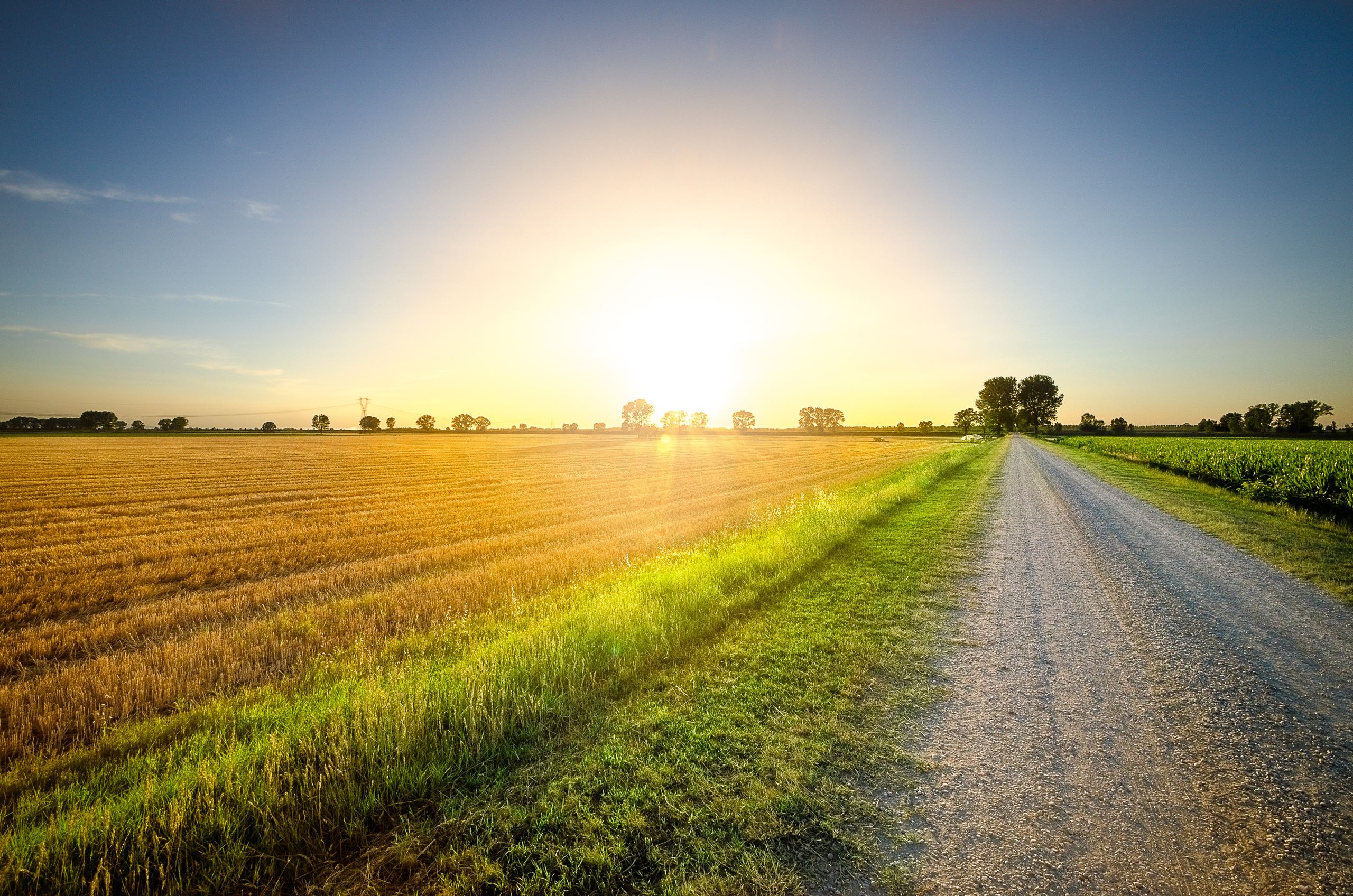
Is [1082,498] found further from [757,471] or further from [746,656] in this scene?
[757,471]

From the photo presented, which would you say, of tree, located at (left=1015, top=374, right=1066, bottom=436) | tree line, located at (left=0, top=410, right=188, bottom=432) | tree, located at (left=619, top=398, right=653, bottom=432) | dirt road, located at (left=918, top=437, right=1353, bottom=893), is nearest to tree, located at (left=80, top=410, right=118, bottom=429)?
tree line, located at (left=0, top=410, right=188, bottom=432)

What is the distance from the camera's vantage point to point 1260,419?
114438mm

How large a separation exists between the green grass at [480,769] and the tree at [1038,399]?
530ft

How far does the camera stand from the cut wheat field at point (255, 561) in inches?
274

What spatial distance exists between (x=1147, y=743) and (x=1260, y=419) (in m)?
167

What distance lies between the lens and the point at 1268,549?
36.6 ft

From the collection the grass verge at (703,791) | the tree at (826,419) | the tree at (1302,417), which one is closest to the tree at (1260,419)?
the tree at (1302,417)

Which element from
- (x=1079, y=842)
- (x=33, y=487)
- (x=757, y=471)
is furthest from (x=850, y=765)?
(x=33, y=487)

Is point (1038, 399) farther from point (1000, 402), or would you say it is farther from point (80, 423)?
point (80, 423)

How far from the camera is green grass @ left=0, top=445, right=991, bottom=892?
10.7 feet

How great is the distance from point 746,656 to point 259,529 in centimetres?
1812

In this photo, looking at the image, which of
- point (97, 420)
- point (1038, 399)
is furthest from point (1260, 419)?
point (97, 420)

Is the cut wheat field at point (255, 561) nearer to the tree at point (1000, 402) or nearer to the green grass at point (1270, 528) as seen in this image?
the green grass at point (1270, 528)

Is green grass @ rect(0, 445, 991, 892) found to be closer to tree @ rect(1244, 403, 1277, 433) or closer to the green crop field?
the green crop field
